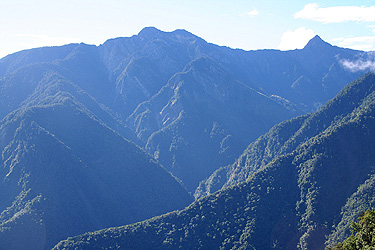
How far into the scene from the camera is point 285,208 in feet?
466

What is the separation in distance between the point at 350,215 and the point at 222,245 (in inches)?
1747

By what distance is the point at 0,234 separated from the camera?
6166 inches

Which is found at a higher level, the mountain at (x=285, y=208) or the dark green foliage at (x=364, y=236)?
the dark green foliage at (x=364, y=236)

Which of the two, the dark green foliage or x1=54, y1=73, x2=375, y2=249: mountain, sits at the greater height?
the dark green foliage

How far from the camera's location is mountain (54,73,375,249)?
429ft

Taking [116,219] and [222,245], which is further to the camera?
[116,219]

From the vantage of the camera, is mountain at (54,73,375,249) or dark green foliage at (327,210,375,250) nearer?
dark green foliage at (327,210,375,250)

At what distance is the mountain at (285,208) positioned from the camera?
429 ft

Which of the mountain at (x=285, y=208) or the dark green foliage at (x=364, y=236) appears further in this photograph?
the mountain at (x=285, y=208)

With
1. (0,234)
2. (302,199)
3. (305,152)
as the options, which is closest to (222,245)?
(302,199)

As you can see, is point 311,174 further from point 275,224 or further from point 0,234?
point 0,234

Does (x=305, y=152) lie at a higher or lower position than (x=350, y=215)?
higher

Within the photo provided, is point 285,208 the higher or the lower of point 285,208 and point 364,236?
the lower

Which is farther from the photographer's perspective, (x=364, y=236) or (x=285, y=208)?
(x=285, y=208)
